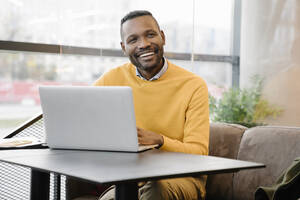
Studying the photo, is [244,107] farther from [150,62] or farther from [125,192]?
[125,192]

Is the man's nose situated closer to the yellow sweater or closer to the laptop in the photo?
the yellow sweater

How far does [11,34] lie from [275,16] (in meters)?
9.84

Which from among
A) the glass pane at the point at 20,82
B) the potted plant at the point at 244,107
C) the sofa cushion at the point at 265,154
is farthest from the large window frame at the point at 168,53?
the glass pane at the point at 20,82

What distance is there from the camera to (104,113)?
168 cm

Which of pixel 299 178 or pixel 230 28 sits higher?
pixel 230 28

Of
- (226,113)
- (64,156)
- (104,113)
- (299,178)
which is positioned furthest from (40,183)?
(226,113)

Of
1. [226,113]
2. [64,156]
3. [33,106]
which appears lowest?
[33,106]

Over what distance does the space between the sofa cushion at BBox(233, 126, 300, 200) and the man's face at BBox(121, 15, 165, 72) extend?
0.59 metres

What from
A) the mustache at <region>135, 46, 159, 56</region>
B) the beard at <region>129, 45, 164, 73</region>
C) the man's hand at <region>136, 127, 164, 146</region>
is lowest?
the man's hand at <region>136, 127, 164, 146</region>

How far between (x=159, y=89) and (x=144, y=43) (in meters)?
0.24

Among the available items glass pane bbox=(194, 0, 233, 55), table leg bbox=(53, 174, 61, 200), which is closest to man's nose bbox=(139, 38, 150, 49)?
table leg bbox=(53, 174, 61, 200)

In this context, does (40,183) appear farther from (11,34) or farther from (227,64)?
(11,34)

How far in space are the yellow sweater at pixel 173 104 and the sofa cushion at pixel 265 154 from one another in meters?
0.30

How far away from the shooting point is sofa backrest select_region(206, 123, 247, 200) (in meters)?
2.26
